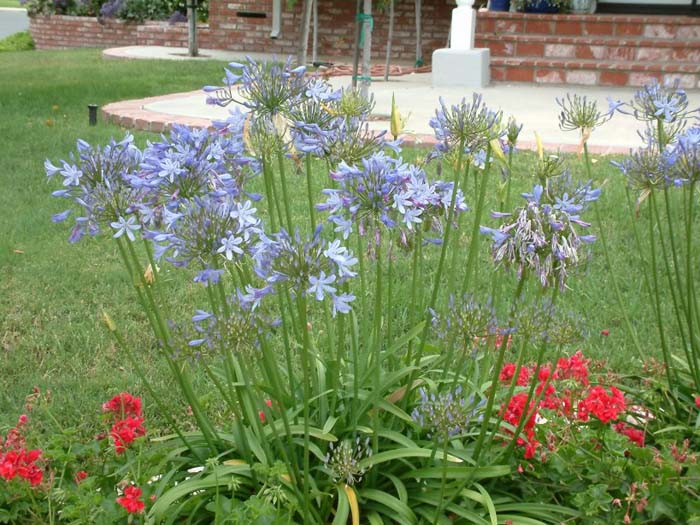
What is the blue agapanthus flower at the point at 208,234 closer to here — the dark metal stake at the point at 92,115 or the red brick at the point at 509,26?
the dark metal stake at the point at 92,115

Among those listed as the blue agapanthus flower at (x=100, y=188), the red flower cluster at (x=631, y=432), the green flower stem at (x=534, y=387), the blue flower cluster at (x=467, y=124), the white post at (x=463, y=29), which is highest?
the white post at (x=463, y=29)

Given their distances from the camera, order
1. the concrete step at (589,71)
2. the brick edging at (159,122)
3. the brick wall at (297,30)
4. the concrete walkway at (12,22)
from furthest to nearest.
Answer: the concrete walkway at (12,22)
the brick wall at (297,30)
the concrete step at (589,71)
the brick edging at (159,122)

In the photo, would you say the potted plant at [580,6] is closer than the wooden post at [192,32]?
Yes

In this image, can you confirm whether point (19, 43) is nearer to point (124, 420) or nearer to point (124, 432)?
point (124, 420)

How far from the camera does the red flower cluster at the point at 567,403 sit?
2350mm

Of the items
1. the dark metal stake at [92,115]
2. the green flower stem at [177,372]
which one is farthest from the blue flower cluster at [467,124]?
the dark metal stake at [92,115]

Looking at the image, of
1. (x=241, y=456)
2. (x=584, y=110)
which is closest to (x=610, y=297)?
(x=584, y=110)

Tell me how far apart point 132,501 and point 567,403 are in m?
1.16

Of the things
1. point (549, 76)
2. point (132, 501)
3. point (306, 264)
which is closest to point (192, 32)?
point (549, 76)

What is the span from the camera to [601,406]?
2367 mm

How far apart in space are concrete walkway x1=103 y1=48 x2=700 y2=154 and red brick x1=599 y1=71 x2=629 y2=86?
0.12m

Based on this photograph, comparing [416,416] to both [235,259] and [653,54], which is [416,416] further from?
[653,54]

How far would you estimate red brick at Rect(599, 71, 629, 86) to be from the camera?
399 inches

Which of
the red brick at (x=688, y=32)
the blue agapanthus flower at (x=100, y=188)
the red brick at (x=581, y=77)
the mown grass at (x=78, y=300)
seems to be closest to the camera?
the blue agapanthus flower at (x=100, y=188)
